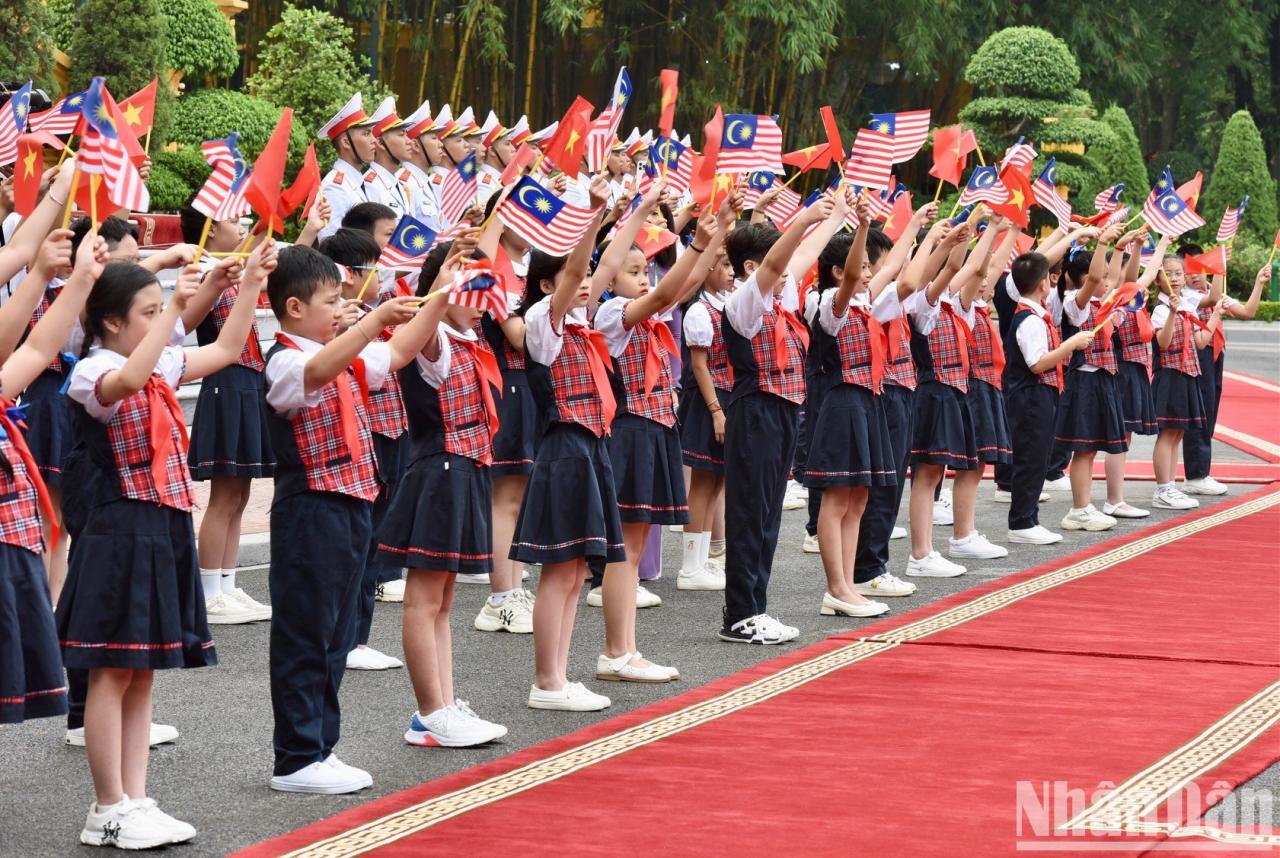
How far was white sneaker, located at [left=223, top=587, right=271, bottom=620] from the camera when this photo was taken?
7012 millimetres

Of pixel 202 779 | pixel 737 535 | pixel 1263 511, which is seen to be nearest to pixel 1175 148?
pixel 1263 511

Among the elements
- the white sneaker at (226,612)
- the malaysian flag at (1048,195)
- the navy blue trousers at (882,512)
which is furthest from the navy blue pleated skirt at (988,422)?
the white sneaker at (226,612)

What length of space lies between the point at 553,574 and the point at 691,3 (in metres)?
21.2

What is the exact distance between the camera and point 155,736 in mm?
5207

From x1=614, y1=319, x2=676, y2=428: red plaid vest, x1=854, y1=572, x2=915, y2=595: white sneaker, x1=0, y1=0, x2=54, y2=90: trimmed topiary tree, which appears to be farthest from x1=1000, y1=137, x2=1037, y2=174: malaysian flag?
x1=0, y1=0, x2=54, y2=90: trimmed topiary tree

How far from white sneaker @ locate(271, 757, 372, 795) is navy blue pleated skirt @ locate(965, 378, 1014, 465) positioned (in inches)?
195

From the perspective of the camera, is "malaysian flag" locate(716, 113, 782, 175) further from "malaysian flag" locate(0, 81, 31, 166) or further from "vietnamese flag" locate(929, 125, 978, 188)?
"malaysian flag" locate(0, 81, 31, 166)

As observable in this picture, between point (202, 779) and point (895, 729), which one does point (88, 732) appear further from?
point (895, 729)

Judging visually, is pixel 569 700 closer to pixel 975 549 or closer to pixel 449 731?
pixel 449 731

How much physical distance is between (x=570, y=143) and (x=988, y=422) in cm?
384

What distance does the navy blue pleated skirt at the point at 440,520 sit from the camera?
5.23 metres

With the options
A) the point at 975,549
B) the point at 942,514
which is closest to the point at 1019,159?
the point at 975,549

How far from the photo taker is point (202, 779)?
485 cm

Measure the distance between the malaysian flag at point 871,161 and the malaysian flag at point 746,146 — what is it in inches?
15.7
